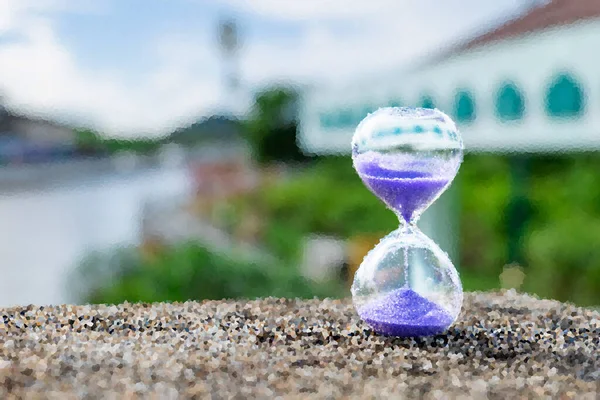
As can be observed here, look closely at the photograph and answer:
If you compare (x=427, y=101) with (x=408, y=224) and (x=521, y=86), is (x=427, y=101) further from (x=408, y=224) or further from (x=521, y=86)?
(x=408, y=224)

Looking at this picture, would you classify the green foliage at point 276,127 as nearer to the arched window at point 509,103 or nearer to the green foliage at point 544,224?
the green foliage at point 544,224

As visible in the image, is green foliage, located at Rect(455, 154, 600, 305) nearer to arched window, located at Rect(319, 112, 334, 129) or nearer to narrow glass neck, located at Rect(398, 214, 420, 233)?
arched window, located at Rect(319, 112, 334, 129)

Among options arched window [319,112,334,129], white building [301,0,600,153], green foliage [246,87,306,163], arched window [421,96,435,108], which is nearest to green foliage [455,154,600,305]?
white building [301,0,600,153]

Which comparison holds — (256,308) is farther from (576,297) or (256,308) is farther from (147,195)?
(147,195)

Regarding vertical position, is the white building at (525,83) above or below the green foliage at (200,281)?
above

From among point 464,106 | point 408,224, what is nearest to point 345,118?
point 464,106

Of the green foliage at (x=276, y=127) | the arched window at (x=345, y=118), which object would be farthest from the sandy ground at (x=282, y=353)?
the green foliage at (x=276, y=127)

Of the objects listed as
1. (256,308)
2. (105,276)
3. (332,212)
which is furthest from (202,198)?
(256,308)
